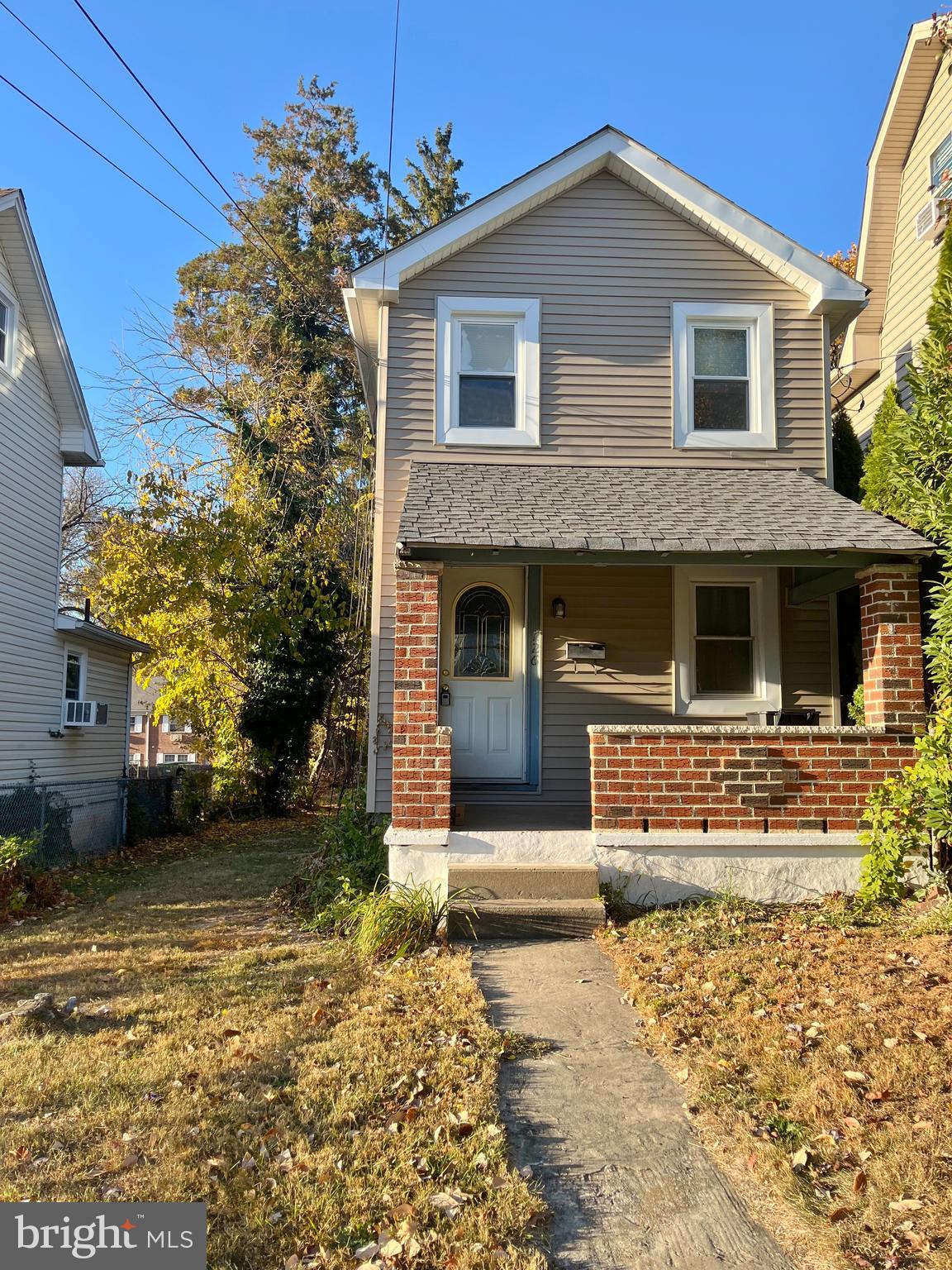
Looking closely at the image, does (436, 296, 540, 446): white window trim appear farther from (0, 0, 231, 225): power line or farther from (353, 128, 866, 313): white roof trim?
(0, 0, 231, 225): power line

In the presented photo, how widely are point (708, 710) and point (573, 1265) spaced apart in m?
6.63

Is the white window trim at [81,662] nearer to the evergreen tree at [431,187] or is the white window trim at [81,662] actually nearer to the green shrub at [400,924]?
the green shrub at [400,924]

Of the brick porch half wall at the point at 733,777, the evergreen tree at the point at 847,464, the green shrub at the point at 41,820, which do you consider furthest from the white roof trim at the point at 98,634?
the evergreen tree at the point at 847,464

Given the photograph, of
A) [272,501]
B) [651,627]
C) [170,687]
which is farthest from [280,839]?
[651,627]

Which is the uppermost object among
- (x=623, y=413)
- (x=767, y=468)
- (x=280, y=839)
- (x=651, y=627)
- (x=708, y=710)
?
(x=623, y=413)

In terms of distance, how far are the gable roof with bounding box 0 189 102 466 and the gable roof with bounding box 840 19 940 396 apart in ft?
37.5

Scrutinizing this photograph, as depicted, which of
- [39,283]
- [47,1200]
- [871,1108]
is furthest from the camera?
[39,283]

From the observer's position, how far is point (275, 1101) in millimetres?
3930

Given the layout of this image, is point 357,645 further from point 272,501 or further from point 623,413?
point 623,413

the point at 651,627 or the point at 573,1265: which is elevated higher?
the point at 651,627

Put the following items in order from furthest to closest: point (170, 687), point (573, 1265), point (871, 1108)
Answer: point (170, 687), point (871, 1108), point (573, 1265)

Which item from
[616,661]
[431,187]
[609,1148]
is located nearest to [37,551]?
[616,661]

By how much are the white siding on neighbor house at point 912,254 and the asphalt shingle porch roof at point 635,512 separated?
4.10 metres

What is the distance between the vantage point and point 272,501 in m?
16.9
